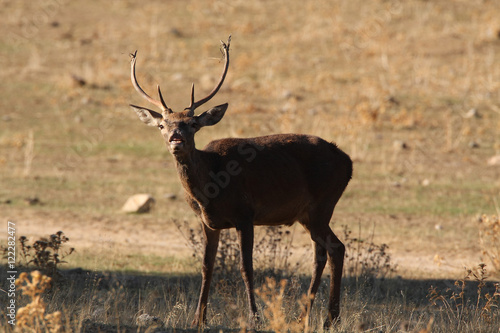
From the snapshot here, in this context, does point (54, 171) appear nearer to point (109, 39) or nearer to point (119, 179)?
point (119, 179)

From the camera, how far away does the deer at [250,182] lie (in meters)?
7.70

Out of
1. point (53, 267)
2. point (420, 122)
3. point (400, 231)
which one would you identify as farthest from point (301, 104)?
point (53, 267)

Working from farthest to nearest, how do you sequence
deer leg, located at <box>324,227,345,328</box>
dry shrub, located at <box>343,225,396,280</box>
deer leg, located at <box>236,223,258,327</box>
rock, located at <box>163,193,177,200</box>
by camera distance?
rock, located at <box>163,193,177,200</box> < dry shrub, located at <box>343,225,396,280</box> < deer leg, located at <box>324,227,345,328</box> < deer leg, located at <box>236,223,258,327</box>

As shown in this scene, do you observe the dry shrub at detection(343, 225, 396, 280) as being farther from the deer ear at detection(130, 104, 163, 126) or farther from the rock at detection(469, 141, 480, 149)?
the rock at detection(469, 141, 480, 149)

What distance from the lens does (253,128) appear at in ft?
69.4

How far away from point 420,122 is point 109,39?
1510cm

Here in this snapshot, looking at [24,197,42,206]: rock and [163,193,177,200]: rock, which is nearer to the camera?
[24,197,42,206]: rock

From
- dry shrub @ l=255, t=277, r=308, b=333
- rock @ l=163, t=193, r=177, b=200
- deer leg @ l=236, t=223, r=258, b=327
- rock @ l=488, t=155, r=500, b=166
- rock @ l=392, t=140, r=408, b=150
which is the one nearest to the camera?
dry shrub @ l=255, t=277, r=308, b=333

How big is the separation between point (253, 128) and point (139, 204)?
6.66 metres

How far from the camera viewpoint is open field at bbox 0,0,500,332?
10.5 meters

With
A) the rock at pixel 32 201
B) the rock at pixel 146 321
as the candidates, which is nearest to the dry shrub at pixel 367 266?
the rock at pixel 146 321

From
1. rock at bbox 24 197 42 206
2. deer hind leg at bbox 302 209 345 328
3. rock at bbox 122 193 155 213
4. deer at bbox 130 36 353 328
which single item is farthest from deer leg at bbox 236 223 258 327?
rock at bbox 24 197 42 206

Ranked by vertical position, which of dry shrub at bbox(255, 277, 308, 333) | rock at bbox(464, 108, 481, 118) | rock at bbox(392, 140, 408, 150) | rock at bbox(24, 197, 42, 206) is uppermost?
rock at bbox(464, 108, 481, 118)

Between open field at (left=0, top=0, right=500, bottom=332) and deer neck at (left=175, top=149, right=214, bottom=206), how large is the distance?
141 centimetres
